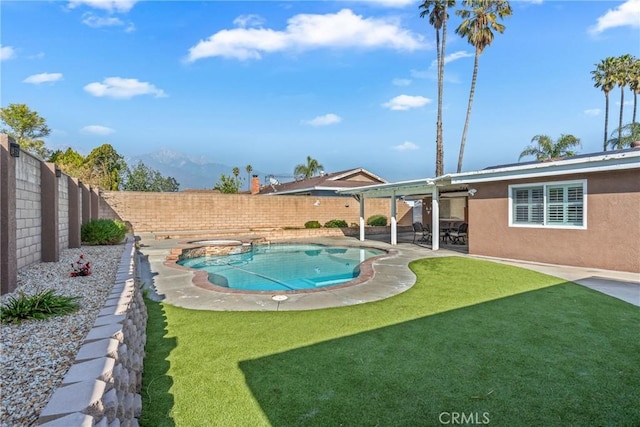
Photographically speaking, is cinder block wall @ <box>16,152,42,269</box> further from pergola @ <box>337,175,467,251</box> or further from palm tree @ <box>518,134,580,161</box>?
palm tree @ <box>518,134,580,161</box>

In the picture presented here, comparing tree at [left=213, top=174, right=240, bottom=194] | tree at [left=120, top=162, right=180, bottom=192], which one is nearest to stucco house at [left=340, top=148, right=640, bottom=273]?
tree at [left=213, top=174, right=240, bottom=194]

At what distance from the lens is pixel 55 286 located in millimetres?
5441

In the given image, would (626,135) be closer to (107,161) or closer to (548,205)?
(548,205)

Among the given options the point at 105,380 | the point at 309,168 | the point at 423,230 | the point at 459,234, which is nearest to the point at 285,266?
the point at 423,230

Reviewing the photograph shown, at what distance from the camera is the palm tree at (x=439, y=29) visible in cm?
2347

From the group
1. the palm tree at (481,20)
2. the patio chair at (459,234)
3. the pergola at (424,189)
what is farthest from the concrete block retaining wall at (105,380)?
the palm tree at (481,20)

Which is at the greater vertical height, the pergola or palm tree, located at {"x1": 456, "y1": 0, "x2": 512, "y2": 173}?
palm tree, located at {"x1": 456, "y1": 0, "x2": 512, "y2": 173}

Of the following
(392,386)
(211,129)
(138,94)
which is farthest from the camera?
(211,129)

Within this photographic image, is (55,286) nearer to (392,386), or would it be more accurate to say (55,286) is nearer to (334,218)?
(392,386)

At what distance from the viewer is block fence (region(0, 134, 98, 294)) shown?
4.89 meters

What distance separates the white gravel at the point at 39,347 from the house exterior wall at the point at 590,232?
11.7m

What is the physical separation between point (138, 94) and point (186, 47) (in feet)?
62.5

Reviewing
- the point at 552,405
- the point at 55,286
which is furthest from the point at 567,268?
the point at 55,286

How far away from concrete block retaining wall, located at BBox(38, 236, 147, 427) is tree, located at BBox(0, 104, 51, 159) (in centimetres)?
3998
